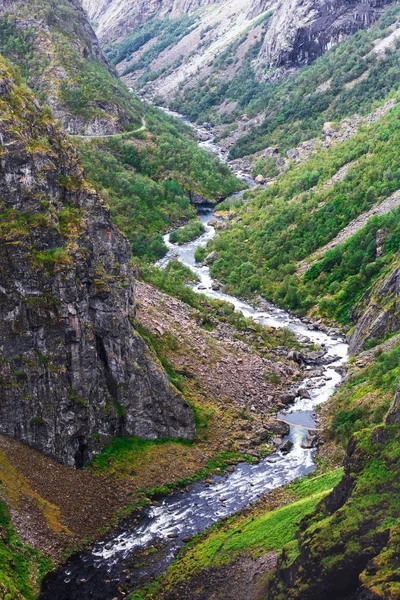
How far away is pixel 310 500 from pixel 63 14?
485 ft

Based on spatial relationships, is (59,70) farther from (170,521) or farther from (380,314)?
(170,521)

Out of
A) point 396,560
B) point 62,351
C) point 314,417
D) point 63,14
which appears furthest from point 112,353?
point 63,14

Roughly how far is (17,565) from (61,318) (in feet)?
60.2

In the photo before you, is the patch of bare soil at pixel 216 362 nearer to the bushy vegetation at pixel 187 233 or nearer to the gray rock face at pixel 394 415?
the gray rock face at pixel 394 415

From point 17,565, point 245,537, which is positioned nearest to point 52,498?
point 17,565

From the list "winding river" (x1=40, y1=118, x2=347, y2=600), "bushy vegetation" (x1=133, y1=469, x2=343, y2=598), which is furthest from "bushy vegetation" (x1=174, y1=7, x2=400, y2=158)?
"bushy vegetation" (x1=133, y1=469, x2=343, y2=598)

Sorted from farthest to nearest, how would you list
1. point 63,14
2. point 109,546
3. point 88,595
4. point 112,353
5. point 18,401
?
1. point 63,14
2. point 112,353
3. point 18,401
4. point 109,546
5. point 88,595

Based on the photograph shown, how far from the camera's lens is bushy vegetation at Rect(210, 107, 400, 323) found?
9269cm

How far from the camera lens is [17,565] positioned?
42750 millimetres

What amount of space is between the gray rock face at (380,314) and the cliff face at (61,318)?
84.7 ft

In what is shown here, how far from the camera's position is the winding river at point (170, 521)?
142ft

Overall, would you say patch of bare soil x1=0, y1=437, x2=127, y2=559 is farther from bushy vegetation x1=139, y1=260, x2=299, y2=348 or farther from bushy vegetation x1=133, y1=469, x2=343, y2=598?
bushy vegetation x1=139, y1=260, x2=299, y2=348

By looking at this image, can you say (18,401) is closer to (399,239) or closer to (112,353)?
(112,353)

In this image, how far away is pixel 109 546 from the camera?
46812 mm
